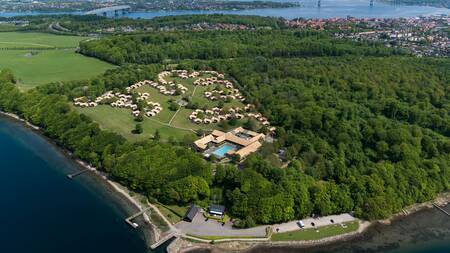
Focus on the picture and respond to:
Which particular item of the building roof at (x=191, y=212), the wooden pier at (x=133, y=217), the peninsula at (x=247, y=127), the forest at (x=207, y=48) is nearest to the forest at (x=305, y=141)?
the peninsula at (x=247, y=127)

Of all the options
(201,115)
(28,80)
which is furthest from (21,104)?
(201,115)

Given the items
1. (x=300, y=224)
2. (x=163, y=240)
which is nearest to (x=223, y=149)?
(x=300, y=224)

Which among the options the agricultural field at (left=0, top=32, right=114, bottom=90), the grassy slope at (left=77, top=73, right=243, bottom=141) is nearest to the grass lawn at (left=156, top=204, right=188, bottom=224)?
the grassy slope at (left=77, top=73, right=243, bottom=141)

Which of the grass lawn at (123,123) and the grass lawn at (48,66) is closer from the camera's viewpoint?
the grass lawn at (123,123)

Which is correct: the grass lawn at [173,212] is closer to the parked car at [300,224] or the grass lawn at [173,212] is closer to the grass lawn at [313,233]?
the grass lawn at [313,233]

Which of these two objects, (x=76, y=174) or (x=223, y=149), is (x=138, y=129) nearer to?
(x=76, y=174)

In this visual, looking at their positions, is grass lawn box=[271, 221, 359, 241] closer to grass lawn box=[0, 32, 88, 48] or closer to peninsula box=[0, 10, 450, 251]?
peninsula box=[0, 10, 450, 251]
